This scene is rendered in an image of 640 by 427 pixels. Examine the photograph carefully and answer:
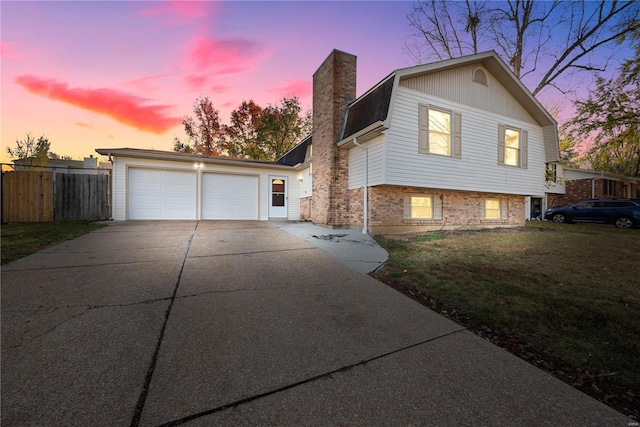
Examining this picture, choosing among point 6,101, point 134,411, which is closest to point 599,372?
point 134,411

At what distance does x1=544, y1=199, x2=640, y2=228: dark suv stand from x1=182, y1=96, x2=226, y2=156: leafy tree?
2635 centimetres

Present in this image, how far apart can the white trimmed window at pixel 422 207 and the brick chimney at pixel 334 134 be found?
2255 mm

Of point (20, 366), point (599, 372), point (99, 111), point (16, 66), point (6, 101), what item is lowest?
point (599, 372)

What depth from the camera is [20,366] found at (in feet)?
5.46

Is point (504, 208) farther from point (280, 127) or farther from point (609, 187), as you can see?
point (280, 127)

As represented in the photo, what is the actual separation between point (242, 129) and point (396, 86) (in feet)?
65.7

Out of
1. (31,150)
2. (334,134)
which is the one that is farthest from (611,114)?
(31,150)

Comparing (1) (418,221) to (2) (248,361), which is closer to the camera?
(2) (248,361)

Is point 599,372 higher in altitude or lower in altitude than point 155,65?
lower

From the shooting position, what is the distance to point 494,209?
10969mm

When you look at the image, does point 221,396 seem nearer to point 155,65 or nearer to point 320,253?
point 320,253

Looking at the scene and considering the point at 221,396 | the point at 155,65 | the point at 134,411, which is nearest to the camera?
the point at 134,411

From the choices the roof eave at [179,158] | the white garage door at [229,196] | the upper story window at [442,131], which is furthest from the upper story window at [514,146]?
the white garage door at [229,196]

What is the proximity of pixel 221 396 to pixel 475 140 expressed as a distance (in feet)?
36.1
